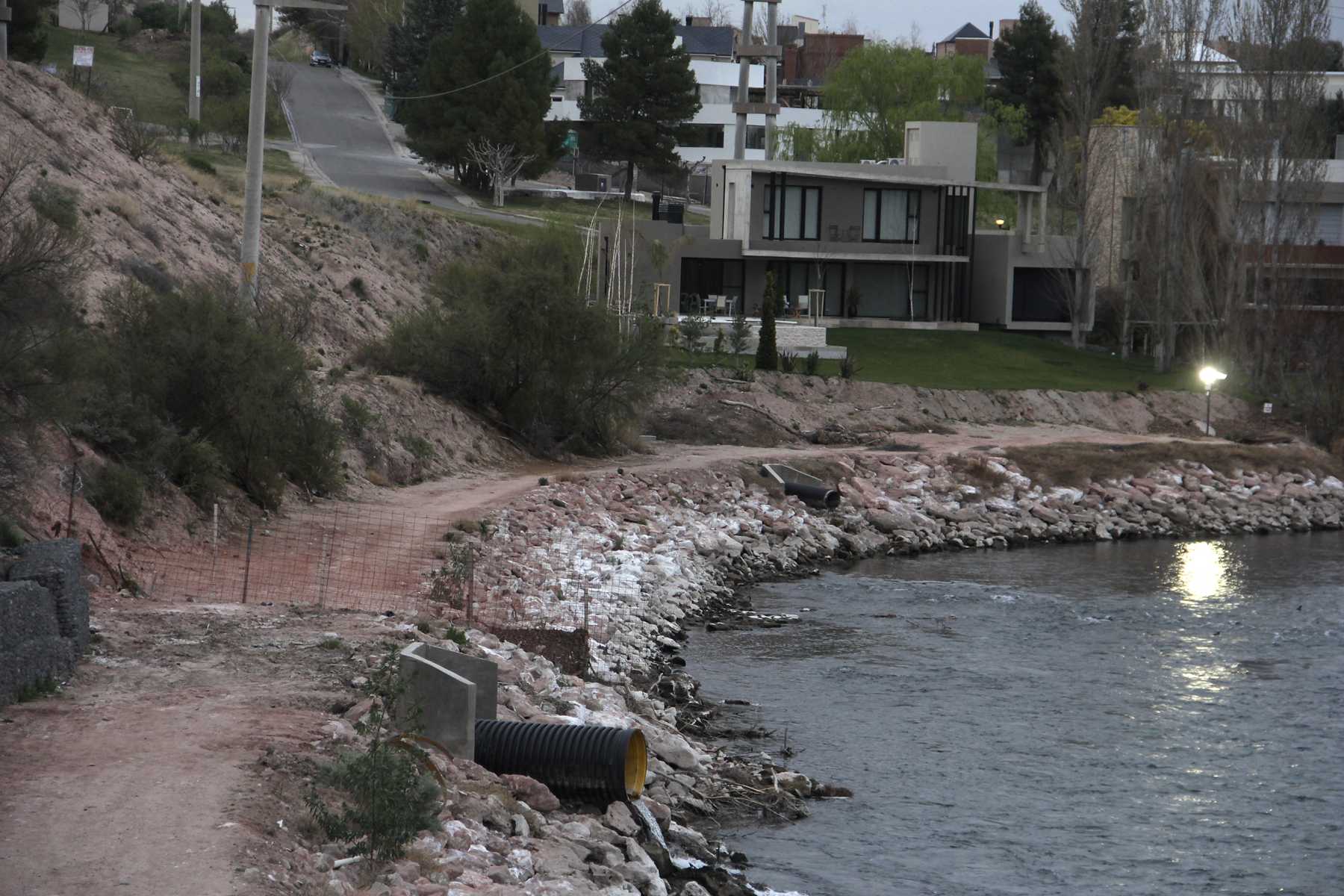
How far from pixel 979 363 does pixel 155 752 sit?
43.5 metres

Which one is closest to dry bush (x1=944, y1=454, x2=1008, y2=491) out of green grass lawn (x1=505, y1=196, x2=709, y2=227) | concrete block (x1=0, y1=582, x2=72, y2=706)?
green grass lawn (x1=505, y1=196, x2=709, y2=227)

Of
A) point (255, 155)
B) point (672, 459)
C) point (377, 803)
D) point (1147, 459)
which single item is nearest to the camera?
point (377, 803)

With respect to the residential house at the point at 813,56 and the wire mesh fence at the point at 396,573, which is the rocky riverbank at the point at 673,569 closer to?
the wire mesh fence at the point at 396,573

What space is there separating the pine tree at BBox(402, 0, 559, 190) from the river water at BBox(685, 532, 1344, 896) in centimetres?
4023

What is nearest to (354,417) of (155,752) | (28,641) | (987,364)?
(28,641)

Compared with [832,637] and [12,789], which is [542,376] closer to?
[832,637]

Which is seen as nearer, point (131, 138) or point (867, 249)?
point (131, 138)

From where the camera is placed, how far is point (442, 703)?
1404 centimetres

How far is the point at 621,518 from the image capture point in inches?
1225

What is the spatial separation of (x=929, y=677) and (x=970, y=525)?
15237mm

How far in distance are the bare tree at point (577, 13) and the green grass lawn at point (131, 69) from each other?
2124 inches

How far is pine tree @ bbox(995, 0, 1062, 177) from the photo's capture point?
9050 cm

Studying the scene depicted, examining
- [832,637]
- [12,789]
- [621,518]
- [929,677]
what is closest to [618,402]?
[621,518]

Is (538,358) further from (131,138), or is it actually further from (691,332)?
(131,138)
